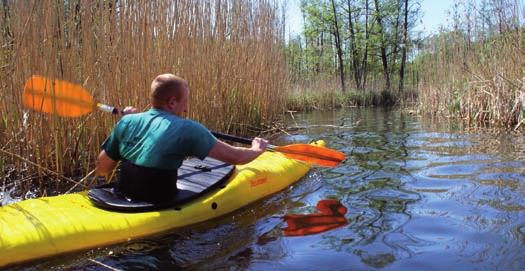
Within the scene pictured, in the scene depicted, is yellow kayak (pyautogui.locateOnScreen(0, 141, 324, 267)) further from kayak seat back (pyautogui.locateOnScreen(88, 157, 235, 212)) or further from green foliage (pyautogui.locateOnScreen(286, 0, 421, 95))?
green foliage (pyautogui.locateOnScreen(286, 0, 421, 95))

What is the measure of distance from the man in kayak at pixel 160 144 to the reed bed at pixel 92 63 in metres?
0.74

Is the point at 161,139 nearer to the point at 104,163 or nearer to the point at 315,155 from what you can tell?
the point at 104,163

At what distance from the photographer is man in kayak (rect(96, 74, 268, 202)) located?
9.73 feet

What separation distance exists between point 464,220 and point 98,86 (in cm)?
284

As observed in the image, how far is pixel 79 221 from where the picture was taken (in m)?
2.75

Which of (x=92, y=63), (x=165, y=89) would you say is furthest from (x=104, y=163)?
(x=92, y=63)

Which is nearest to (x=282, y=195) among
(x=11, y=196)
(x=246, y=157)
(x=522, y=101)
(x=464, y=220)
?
(x=246, y=157)

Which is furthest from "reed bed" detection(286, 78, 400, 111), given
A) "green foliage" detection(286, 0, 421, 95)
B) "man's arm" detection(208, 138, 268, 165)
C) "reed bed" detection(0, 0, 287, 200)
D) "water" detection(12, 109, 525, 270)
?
"man's arm" detection(208, 138, 268, 165)

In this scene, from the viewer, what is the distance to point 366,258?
2555 millimetres

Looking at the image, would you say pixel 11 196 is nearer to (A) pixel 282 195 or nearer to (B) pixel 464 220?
(A) pixel 282 195

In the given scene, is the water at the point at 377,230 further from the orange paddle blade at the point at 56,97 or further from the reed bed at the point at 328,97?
the reed bed at the point at 328,97

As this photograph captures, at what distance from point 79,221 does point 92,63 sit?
5.14 ft

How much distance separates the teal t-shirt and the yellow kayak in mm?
323

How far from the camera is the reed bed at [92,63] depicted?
3436 mm
